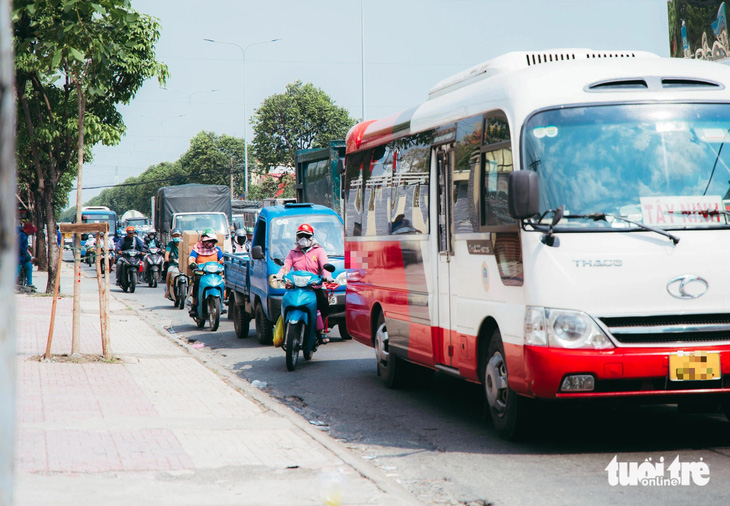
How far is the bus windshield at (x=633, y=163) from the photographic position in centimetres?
670

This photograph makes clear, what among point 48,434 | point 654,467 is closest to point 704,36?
point 654,467

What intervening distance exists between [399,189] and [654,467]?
4.32 meters

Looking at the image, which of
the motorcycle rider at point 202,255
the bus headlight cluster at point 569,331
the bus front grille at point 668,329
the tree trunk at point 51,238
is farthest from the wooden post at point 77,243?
the tree trunk at point 51,238

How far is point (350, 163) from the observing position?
467 inches

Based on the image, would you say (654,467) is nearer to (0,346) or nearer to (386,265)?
(386,265)

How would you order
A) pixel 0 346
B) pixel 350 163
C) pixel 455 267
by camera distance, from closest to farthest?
pixel 0 346
pixel 455 267
pixel 350 163

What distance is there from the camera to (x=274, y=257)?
580 inches

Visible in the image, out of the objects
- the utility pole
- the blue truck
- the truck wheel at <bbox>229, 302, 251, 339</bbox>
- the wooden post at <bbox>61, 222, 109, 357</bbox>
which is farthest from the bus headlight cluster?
the truck wheel at <bbox>229, 302, 251, 339</bbox>

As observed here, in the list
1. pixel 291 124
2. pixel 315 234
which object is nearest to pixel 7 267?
pixel 315 234

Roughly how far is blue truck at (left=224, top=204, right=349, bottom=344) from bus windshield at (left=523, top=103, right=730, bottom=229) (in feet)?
25.6

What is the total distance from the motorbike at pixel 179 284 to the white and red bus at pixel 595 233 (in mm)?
14535

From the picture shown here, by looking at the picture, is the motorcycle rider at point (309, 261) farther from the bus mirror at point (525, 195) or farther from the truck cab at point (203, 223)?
the truck cab at point (203, 223)

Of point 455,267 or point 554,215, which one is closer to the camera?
point 554,215

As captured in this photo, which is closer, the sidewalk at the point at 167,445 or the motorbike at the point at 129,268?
the sidewalk at the point at 167,445
